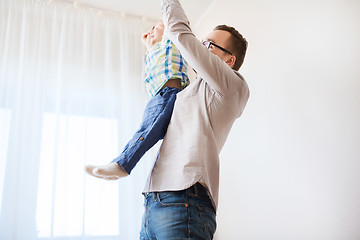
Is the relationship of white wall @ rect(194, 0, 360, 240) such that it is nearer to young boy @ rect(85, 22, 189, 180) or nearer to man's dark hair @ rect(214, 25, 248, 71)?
man's dark hair @ rect(214, 25, 248, 71)

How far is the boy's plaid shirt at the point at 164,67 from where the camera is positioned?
4.23ft

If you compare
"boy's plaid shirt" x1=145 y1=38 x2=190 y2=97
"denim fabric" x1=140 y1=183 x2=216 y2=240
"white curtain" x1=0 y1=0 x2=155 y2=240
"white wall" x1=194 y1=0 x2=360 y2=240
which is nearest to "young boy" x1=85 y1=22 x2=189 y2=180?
"boy's plaid shirt" x1=145 y1=38 x2=190 y2=97

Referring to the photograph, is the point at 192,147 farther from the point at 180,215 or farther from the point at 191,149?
the point at 180,215

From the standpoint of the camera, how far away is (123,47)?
2865 millimetres

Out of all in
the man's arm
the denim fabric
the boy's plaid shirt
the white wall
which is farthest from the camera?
the white wall

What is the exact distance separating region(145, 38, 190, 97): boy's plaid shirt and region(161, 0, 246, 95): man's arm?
0.21 m

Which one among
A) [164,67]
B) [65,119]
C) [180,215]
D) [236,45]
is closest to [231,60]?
[236,45]

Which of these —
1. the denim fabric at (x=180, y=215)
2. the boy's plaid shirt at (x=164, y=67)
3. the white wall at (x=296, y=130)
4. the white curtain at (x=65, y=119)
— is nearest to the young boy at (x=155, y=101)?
the boy's plaid shirt at (x=164, y=67)

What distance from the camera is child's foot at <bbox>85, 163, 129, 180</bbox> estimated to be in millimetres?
1013

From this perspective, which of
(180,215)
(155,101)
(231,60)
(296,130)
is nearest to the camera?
(180,215)

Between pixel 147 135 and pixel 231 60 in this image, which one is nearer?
pixel 147 135

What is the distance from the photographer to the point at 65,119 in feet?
8.09

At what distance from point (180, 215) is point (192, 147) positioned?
20cm

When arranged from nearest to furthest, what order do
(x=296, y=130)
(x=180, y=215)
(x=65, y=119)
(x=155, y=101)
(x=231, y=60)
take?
(x=180, y=215), (x=155, y=101), (x=231, y=60), (x=296, y=130), (x=65, y=119)
